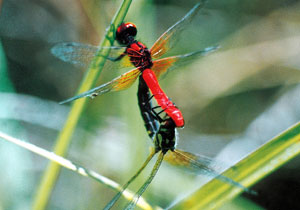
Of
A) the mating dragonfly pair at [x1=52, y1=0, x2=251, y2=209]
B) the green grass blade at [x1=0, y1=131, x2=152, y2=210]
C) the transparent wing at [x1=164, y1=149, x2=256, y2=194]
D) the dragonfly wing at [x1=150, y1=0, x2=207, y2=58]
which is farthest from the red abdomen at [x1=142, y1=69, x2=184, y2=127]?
the green grass blade at [x1=0, y1=131, x2=152, y2=210]

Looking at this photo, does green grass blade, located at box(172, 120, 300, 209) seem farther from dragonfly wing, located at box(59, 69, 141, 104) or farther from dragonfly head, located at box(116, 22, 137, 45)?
dragonfly head, located at box(116, 22, 137, 45)

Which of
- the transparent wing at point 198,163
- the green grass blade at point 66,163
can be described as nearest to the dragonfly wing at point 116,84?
the green grass blade at point 66,163

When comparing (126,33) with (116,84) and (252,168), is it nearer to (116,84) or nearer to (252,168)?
(116,84)

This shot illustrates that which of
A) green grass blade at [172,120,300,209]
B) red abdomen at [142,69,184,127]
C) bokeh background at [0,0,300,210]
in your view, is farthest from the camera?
bokeh background at [0,0,300,210]

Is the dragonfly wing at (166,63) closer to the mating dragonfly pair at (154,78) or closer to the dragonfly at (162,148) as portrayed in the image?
the mating dragonfly pair at (154,78)

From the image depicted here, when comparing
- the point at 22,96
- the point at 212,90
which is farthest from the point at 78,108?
the point at 212,90

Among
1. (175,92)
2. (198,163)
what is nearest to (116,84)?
(198,163)

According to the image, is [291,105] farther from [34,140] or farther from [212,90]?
[34,140]
